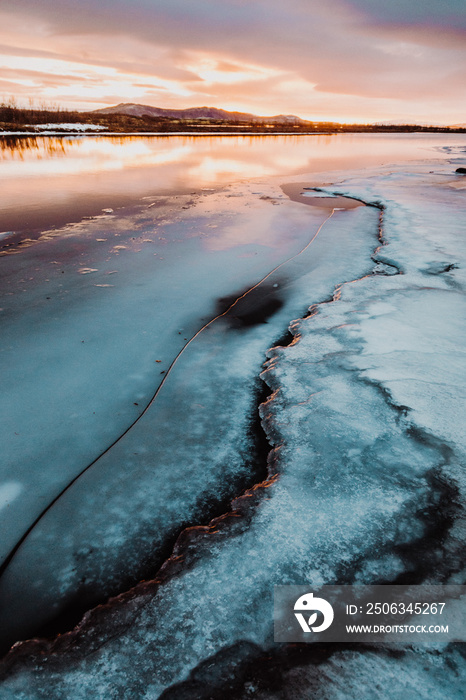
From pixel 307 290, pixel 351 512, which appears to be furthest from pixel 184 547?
pixel 307 290

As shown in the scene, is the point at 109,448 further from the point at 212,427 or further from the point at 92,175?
the point at 92,175

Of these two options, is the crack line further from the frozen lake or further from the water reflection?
the water reflection

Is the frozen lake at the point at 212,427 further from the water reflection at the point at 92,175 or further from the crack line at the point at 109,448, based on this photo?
the water reflection at the point at 92,175

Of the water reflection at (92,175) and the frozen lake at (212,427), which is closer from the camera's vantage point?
the frozen lake at (212,427)

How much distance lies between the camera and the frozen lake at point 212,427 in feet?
4.86


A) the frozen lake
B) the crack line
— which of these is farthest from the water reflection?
the crack line

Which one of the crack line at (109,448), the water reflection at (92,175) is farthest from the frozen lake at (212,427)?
the water reflection at (92,175)

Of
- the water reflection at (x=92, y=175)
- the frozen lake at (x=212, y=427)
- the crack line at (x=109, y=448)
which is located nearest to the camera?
the frozen lake at (x=212, y=427)

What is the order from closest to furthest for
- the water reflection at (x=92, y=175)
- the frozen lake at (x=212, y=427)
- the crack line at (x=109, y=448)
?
1. the frozen lake at (x=212, y=427)
2. the crack line at (x=109, y=448)
3. the water reflection at (x=92, y=175)

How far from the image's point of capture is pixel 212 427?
2.31 m

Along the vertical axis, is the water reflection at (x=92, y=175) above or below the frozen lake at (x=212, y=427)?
above

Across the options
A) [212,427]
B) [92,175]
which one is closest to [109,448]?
[212,427]

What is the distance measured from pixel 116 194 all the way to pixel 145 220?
9.52 feet

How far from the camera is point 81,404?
2.47 m
